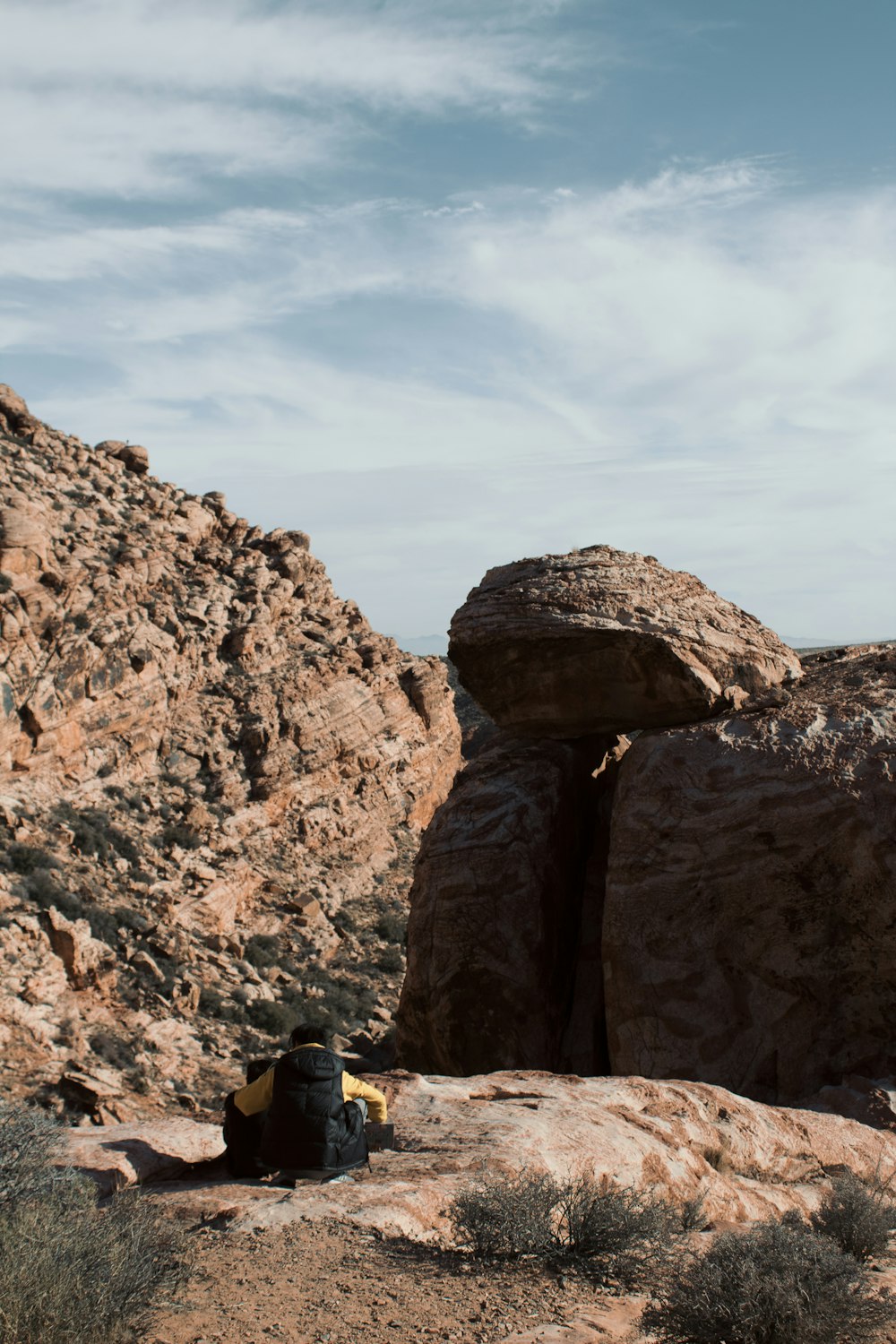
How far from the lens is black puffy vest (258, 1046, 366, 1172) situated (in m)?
6.62

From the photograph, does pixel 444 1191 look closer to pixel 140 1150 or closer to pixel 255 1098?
pixel 255 1098

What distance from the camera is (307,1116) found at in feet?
22.0

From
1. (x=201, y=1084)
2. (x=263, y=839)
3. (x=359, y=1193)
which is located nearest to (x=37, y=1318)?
(x=359, y=1193)

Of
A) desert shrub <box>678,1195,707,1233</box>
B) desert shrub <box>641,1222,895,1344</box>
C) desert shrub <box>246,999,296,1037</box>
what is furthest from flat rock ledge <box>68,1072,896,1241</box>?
desert shrub <box>246,999,296,1037</box>

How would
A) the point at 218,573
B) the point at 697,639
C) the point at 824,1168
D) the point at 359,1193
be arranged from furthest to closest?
the point at 218,573, the point at 697,639, the point at 824,1168, the point at 359,1193

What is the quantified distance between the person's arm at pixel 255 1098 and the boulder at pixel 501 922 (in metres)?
5.93

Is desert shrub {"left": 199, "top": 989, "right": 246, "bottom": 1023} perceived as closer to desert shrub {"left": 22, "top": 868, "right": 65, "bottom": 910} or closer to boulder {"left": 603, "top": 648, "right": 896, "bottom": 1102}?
desert shrub {"left": 22, "top": 868, "right": 65, "bottom": 910}

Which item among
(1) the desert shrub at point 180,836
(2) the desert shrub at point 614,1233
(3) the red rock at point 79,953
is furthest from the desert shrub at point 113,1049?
(2) the desert shrub at point 614,1233

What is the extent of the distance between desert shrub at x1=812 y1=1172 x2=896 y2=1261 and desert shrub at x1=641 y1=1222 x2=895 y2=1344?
1.33 m

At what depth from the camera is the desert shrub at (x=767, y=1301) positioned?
461 centimetres

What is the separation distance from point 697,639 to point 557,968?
4117 mm

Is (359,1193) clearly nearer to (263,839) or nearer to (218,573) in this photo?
(263,839)

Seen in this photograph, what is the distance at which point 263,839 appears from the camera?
3017 centimetres

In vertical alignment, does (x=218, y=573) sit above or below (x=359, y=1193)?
above
